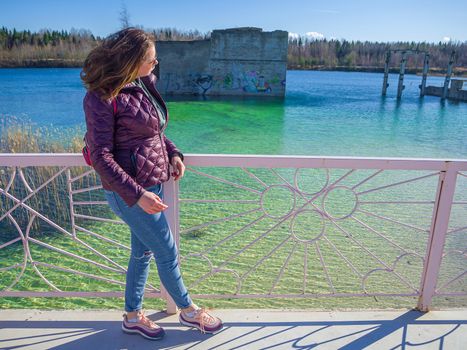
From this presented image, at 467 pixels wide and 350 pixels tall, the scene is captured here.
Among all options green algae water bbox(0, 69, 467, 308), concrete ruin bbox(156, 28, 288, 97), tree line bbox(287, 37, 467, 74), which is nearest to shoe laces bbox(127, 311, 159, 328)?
green algae water bbox(0, 69, 467, 308)

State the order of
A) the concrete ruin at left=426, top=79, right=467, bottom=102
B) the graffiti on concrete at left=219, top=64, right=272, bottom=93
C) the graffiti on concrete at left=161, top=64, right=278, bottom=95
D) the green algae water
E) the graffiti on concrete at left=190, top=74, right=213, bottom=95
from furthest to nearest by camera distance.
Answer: the concrete ruin at left=426, top=79, right=467, bottom=102 → the graffiti on concrete at left=190, top=74, right=213, bottom=95 → the graffiti on concrete at left=161, top=64, right=278, bottom=95 → the graffiti on concrete at left=219, top=64, right=272, bottom=93 → the green algae water

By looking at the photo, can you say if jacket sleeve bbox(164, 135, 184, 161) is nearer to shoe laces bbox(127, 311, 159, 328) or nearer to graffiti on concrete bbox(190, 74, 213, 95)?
shoe laces bbox(127, 311, 159, 328)

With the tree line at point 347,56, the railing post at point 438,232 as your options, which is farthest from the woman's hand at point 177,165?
the tree line at point 347,56

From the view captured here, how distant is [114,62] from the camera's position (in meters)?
1.40

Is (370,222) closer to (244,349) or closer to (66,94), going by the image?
(244,349)

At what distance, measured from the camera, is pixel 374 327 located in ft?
6.54

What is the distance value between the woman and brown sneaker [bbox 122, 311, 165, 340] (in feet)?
0.74

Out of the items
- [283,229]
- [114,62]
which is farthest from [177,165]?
[283,229]

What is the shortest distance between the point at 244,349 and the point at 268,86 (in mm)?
24089

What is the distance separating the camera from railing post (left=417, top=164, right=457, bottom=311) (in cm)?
197

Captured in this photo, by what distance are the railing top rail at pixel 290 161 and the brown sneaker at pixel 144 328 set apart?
0.86 meters

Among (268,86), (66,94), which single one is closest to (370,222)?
(268,86)

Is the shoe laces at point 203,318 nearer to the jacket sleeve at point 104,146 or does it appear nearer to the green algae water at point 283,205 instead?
the green algae water at point 283,205

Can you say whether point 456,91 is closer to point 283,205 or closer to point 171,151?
point 283,205
